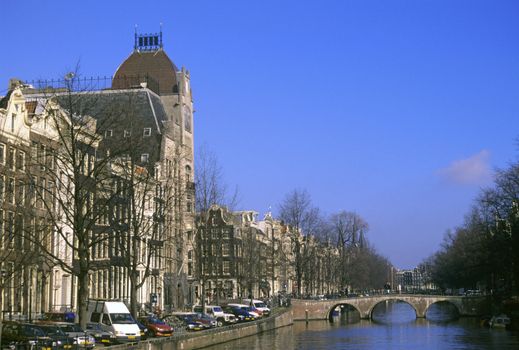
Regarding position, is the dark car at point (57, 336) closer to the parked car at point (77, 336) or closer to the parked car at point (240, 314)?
the parked car at point (77, 336)

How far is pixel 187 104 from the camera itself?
113m

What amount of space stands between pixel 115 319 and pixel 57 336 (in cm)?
1305

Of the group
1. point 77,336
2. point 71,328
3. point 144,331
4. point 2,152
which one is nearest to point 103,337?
point 144,331

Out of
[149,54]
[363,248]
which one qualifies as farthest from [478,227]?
[363,248]

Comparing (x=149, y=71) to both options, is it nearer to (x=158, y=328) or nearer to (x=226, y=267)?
(x=226, y=267)

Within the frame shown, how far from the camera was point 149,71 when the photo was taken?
113188mm

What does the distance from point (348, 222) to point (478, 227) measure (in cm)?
5030

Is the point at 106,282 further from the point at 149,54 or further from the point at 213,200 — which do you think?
the point at 149,54

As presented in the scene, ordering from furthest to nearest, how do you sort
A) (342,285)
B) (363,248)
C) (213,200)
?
(363,248)
(342,285)
(213,200)

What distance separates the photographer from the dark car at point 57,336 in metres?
41.6

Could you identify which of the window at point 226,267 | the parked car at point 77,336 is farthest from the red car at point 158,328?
the window at point 226,267

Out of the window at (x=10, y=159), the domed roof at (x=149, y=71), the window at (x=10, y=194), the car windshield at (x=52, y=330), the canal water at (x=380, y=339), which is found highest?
the domed roof at (x=149, y=71)

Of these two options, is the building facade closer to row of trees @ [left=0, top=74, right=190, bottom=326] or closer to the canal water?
row of trees @ [left=0, top=74, right=190, bottom=326]

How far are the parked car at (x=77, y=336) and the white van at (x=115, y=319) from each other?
5240 millimetres
